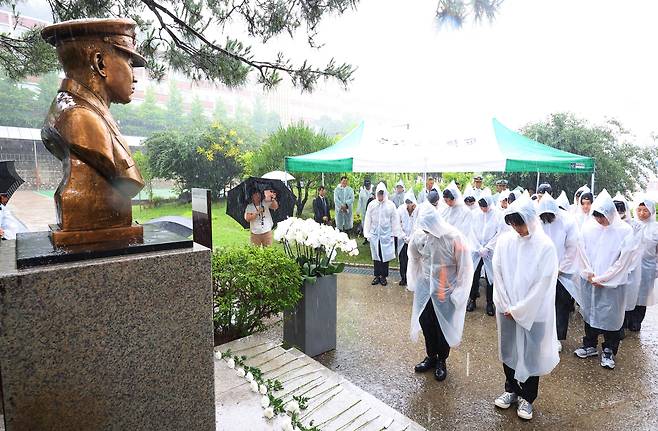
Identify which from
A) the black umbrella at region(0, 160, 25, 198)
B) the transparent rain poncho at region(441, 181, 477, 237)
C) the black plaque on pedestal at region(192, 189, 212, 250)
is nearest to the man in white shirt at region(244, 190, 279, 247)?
the transparent rain poncho at region(441, 181, 477, 237)

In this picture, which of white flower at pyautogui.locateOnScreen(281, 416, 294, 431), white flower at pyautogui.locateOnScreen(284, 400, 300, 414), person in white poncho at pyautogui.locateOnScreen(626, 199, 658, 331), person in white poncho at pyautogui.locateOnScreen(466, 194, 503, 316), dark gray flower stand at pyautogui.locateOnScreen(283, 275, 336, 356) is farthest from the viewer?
person in white poncho at pyautogui.locateOnScreen(466, 194, 503, 316)

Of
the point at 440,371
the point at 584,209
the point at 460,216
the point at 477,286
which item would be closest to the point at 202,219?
the point at 440,371

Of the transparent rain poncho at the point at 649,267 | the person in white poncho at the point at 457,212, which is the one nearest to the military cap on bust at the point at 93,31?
the person in white poncho at the point at 457,212

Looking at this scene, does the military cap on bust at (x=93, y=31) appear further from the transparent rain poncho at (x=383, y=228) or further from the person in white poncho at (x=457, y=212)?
the transparent rain poncho at (x=383, y=228)

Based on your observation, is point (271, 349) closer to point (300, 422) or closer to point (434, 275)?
point (300, 422)

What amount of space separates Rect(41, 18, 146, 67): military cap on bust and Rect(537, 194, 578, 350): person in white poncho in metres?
4.77

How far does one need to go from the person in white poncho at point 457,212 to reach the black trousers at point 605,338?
249 cm

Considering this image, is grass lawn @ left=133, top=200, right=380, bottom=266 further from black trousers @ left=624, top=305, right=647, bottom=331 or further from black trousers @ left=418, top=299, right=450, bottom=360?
black trousers @ left=418, top=299, right=450, bottom=360

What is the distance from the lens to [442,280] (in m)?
3.81

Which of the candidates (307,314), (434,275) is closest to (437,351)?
(434,275)

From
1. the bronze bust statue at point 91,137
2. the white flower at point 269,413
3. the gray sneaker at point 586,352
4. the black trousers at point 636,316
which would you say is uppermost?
the bronze bust statue at point 91,137

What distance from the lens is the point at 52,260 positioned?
1.70 metres

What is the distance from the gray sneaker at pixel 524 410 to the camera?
3.24 m

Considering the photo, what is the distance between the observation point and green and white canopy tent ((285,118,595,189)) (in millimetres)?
7633
